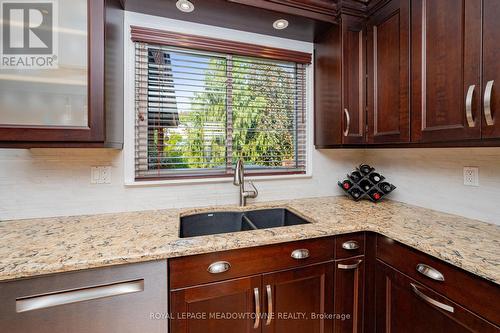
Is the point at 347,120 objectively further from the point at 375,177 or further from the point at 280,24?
the point at 280,24

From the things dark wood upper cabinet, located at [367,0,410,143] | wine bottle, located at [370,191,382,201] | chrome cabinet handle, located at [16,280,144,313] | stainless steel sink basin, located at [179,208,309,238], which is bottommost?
chrome cabinet handle, located at [16,280,144,313]

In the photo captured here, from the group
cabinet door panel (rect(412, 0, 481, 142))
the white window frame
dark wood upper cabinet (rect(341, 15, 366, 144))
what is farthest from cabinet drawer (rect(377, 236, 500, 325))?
the white window frame

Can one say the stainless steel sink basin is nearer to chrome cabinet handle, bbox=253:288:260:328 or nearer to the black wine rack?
chrome cabinet handle, bbox=253:288:260:328

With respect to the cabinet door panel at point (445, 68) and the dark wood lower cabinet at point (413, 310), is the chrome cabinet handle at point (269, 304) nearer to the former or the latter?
the dark wood lower cabinet at point (413, 310)

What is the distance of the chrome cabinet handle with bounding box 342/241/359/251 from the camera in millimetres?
1270

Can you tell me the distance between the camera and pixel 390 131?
58.5 inches

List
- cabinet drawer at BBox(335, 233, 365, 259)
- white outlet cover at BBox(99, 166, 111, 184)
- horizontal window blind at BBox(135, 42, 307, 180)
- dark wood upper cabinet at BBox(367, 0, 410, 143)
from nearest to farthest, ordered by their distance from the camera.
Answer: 1. cabinet drawer at BBox(335, 233, 365, 259)
2. dark wood upper cabinet at BBox(367, 0, 410, 143)
3. white outlet cover at BBox(99, 166, 111, 184)
4. horizontal window blind at BBox(135, 42, 307, 180)

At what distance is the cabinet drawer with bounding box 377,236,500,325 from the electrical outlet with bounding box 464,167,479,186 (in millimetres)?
701

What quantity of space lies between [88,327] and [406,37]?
2102mm

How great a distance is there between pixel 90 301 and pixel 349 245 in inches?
47.8

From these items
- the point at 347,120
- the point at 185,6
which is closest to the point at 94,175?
the point at 185,6

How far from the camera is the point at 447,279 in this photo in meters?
0.94

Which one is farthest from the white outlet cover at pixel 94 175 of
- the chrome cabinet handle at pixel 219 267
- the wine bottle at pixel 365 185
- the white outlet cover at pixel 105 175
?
the wine bottle at pixel 365 185

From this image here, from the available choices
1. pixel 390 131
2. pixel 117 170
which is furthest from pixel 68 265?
pixel 390 131
